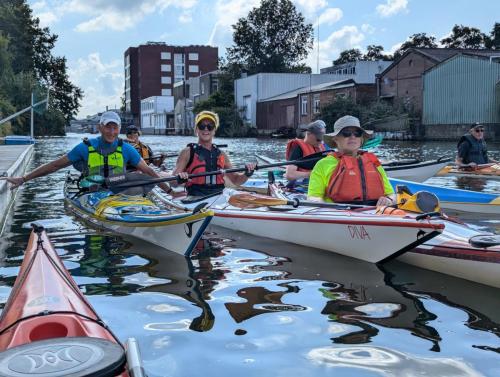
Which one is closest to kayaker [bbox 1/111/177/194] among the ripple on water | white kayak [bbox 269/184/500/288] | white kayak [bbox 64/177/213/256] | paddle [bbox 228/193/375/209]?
white kayak [bbox 64/177/213/256]

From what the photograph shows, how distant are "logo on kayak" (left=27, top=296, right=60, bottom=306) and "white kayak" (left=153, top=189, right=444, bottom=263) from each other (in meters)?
3.04

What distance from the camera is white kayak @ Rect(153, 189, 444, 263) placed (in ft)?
16.8

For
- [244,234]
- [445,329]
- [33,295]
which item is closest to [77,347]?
[33,295]

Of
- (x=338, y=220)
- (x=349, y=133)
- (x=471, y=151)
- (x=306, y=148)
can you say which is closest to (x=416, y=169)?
(x=471, y=151)

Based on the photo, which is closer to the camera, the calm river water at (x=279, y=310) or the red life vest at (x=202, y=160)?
the calm river water at (x=279, y=310)

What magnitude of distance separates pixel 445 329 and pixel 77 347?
2.65 meters

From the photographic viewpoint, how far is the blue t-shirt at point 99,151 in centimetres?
733

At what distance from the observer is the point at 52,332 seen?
2893 mm

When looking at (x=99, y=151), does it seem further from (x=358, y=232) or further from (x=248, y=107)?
(x=248, y=107)

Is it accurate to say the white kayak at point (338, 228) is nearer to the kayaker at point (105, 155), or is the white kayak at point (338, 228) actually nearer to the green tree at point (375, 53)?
the kayaker at point (105, 155)

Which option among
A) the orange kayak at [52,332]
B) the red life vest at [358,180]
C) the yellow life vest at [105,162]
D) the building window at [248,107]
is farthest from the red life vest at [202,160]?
the building window at [248,107]

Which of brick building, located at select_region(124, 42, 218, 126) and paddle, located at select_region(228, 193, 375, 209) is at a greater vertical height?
brick building, located at select_region(124, 42, 218, 126)

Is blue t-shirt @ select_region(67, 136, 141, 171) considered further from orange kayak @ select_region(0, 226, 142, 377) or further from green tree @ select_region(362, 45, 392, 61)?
green tree @ select_region(362, 45, 392, 61)

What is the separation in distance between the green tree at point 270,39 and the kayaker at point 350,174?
65983mm
